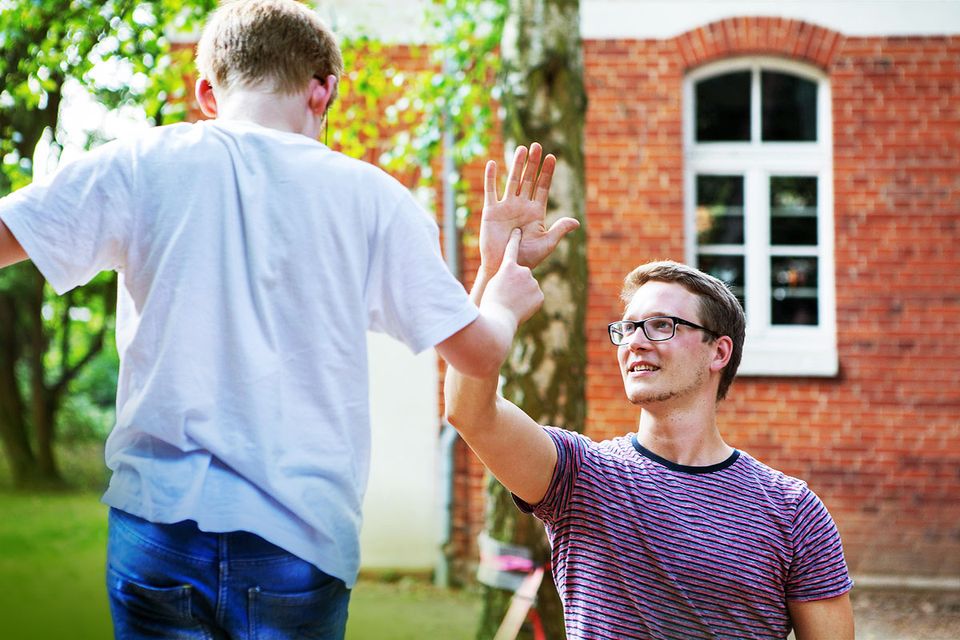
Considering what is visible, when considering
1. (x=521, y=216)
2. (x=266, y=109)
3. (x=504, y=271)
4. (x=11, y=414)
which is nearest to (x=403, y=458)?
(x=521, y=216)

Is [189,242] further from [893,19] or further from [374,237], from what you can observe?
[893,19]

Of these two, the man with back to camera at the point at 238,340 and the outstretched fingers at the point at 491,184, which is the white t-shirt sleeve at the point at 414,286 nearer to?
the man with back to camera at the point at 238,340

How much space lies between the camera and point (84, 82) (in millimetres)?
6965

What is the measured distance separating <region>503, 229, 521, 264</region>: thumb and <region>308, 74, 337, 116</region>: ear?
44cm

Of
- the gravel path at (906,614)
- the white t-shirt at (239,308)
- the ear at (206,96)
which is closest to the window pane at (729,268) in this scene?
the gravel path at (906,614)

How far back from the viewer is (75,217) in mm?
1791

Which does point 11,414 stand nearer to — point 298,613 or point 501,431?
point 501,431

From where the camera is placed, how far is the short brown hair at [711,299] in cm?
278

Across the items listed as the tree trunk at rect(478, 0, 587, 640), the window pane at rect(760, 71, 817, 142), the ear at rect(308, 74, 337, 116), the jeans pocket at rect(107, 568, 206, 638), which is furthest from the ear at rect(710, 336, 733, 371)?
the window pane at rect(760, 71, 817, 142)

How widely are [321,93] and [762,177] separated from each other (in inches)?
280

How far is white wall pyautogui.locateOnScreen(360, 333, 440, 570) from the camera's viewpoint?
8578 mm

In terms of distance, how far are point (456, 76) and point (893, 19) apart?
3.39 metres

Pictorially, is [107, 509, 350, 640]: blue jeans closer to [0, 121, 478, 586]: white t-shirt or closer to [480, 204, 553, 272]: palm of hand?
[0, 121, 478, 586]: white t-shirt

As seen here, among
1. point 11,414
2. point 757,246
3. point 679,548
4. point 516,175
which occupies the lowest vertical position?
point 11,414
